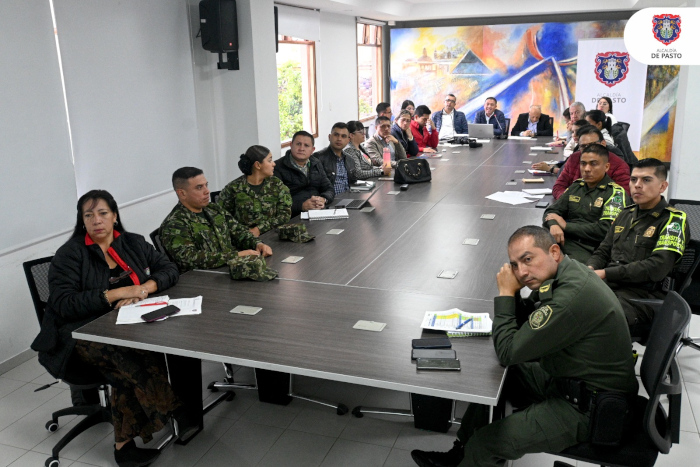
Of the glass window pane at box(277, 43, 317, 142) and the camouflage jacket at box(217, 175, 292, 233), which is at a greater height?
the glass window pane at box(277, 43, 317, 142)

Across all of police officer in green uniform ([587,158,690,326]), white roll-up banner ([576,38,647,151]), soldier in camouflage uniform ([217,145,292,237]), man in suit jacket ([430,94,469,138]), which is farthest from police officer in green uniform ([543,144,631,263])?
white roll-up banner ([576,38,647,151])

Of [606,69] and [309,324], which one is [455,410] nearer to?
[309,324]

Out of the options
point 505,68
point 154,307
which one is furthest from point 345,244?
point 505,68

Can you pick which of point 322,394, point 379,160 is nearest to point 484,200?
point 379,160

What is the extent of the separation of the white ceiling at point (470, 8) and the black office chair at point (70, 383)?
8.00 metres

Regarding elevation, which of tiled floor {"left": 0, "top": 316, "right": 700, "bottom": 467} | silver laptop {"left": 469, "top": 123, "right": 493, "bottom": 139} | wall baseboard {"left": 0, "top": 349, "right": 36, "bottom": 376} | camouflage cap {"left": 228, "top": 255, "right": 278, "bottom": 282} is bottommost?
tiled floor {"left": 0, "top": 316, "right": 700, "bottom": 467}

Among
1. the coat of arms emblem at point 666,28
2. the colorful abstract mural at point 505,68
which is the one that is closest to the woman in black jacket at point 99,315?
the coat of arms emblem at point 666,28

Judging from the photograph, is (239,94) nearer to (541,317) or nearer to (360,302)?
(360,302)

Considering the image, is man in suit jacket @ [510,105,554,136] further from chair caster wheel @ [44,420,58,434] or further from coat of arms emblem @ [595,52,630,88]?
chair caster wheel @ [44,420,58,434]

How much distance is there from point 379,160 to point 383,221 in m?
2.52

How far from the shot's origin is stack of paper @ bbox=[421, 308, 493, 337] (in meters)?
2.67

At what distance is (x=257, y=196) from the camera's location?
4.84 m

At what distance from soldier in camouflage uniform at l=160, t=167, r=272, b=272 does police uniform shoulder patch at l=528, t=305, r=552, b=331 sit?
198 centimetres

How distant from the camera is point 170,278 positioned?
3.39m
